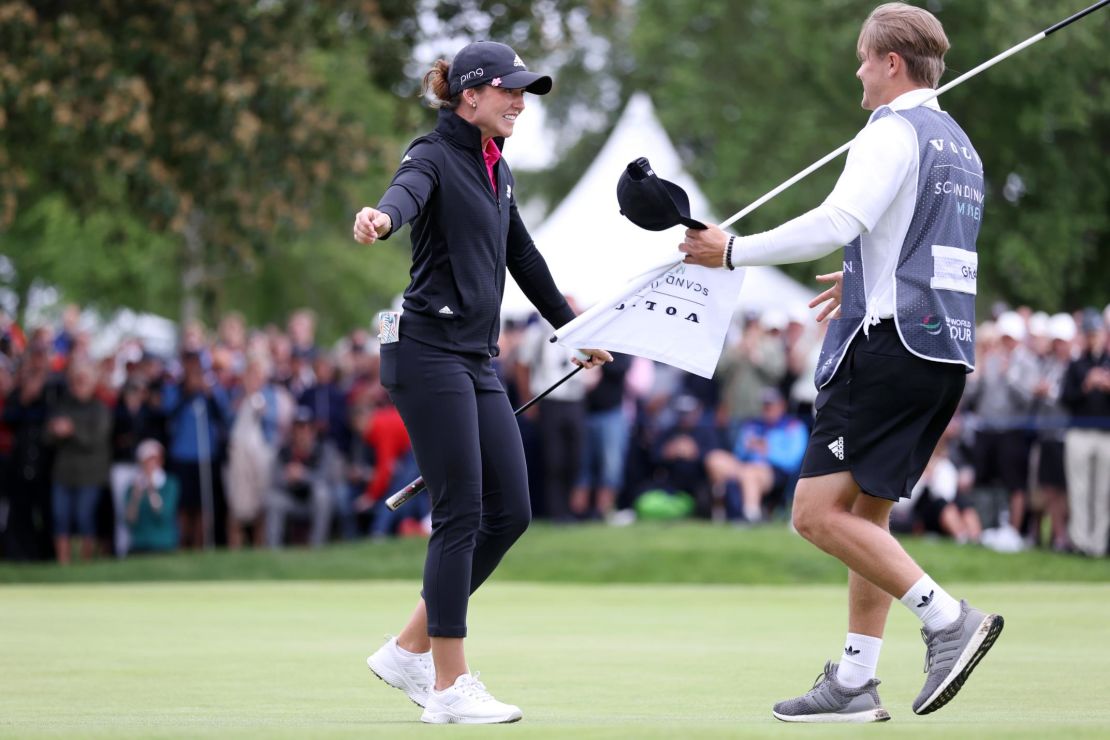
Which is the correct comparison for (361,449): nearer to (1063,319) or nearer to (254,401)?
(254,401)

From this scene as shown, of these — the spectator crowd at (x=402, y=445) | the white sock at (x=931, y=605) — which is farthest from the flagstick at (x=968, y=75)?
the spectator crowd at (x=402, y=445)

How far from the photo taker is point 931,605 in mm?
6262

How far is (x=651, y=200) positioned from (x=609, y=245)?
18.2m

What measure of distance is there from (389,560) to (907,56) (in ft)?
40.7

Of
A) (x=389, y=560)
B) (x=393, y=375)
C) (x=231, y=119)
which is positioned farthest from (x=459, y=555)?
(x=231, y=119)

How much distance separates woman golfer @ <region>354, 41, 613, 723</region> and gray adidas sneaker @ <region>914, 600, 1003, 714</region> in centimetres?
143

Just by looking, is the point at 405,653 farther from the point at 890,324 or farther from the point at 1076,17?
the point at 1076,17

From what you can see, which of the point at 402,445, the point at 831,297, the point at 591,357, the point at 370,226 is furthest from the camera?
the point at 402,445

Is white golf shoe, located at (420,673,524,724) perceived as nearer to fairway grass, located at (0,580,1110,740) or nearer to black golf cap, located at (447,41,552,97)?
fairway grass, located at (0,580,1110,740)

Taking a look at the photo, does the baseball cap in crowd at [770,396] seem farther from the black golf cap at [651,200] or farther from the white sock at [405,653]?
the black golf cap at [651,200]

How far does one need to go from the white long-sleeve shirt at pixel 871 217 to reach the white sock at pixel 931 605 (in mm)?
940

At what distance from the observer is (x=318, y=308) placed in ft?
162

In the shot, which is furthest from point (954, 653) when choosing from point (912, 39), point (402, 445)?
point (402, 445)

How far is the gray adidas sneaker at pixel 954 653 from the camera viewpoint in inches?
240
